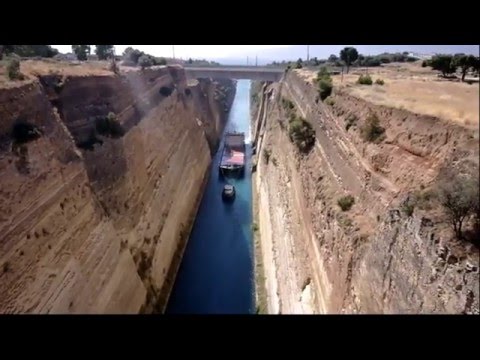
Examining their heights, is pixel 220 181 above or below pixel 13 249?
below

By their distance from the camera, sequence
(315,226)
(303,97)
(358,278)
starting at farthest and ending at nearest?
(303,97) < (315,226) < (358,278)

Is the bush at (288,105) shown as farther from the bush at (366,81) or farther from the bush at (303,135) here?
the bush at (366,81)

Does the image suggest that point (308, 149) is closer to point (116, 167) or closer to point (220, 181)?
point (116, 167)

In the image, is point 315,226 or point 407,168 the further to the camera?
point 315,226

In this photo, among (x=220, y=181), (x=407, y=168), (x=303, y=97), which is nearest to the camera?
(x=407, y=168)

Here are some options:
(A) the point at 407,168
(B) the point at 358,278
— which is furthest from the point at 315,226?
(A) the point at 407,168
